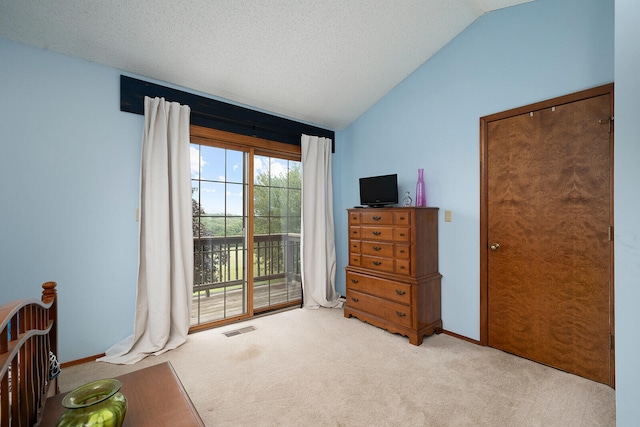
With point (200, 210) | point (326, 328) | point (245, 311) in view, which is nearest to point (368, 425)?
point (326, 328)

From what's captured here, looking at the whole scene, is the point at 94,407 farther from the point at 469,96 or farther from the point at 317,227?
the point at 469,96

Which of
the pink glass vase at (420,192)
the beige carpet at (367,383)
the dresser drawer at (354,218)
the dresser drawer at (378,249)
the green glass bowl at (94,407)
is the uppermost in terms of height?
the pink glass vase at (420,192)

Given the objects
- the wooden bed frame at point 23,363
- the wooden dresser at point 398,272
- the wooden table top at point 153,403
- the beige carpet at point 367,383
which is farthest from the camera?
the wooden dresser at point 398,272

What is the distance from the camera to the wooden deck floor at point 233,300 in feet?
10.3

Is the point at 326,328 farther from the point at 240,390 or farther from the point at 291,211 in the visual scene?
the point at 291,211

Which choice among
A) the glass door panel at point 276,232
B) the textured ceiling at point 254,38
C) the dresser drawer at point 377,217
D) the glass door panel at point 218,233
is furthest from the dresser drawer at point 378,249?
the textured ceiling at point 254,38

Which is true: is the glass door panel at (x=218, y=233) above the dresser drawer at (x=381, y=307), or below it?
above

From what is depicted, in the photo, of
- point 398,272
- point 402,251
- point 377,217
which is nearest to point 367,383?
point 398,272

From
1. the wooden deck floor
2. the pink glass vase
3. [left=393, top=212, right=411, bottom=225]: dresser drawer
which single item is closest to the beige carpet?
the wooden deck floor

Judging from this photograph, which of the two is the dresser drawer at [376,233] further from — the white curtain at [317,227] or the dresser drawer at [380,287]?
the white curtain at [317,227]

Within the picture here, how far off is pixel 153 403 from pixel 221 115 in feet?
8.71

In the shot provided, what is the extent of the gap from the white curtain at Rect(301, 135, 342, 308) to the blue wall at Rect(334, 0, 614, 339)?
660mm

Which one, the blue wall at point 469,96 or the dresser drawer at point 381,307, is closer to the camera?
the blue wall at point 469,96

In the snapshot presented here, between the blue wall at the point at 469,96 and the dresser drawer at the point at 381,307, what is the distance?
1.70 ft
